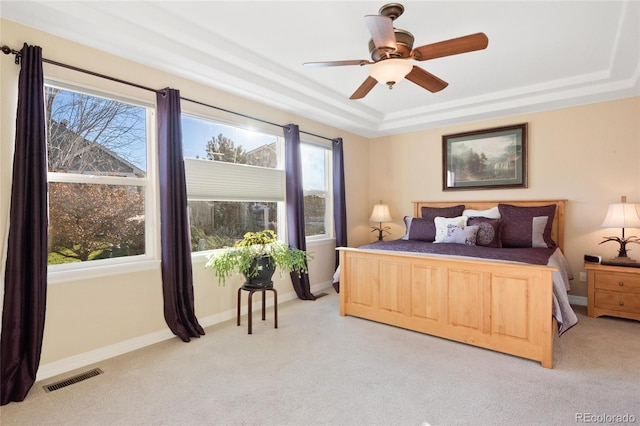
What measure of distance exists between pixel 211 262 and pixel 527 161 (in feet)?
13.4

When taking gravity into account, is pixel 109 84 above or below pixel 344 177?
above

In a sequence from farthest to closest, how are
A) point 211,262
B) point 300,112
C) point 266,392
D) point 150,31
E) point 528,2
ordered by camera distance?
point 300,112 < point 211,262 < point 150,31 < point 528,2 < point 266,392

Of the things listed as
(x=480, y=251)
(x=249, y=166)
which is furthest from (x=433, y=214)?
(x=249, y=166)

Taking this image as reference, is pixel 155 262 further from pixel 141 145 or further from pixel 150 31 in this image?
pixel 150 31

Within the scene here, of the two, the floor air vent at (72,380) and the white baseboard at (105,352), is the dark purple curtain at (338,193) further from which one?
the floor air vent at (72,380)

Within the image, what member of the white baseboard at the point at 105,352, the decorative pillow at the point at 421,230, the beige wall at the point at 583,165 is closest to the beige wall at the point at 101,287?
the white baseboard at the point at 105,352

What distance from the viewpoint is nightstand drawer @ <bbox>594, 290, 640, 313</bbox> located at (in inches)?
132

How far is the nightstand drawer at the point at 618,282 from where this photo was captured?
336cm

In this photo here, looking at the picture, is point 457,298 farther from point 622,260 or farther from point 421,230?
point 622,260

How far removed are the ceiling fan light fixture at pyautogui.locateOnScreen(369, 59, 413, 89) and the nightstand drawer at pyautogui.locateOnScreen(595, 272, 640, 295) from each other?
308cm

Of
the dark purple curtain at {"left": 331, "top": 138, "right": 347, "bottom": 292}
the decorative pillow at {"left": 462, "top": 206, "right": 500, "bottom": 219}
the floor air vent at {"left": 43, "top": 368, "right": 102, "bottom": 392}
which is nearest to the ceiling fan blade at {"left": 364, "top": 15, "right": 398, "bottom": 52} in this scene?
the dark purple curtain at {"left": 331, "top": 138, "right": 347, "bottom": 292}

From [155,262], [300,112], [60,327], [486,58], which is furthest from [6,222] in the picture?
[486,58]

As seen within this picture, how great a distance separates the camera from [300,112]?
4.30 meters
